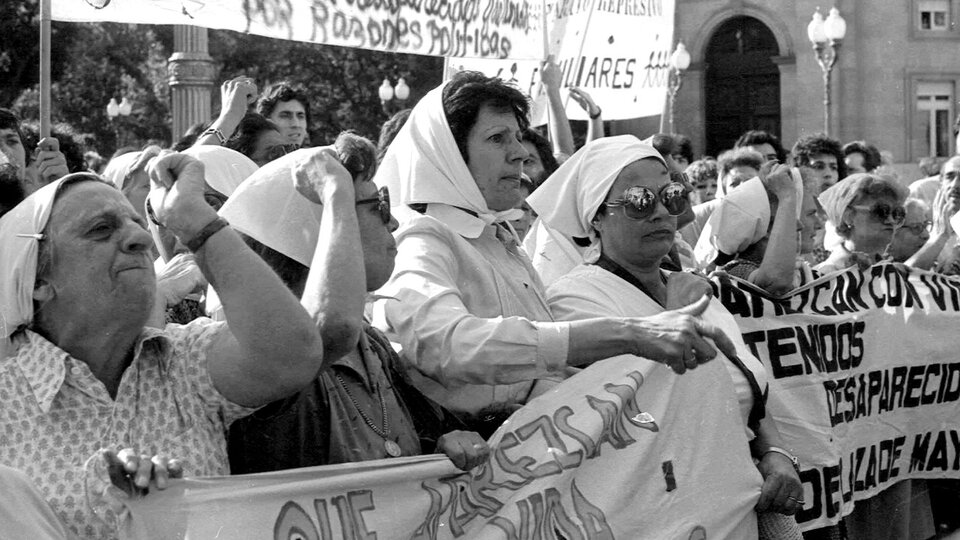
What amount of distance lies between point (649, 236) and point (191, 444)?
1.75 meters

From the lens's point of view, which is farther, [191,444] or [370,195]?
[370,195]

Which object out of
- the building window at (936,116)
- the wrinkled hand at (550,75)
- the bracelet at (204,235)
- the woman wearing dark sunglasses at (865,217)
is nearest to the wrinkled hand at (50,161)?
the wrinkled hand at (550,75)

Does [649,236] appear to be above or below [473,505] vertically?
above

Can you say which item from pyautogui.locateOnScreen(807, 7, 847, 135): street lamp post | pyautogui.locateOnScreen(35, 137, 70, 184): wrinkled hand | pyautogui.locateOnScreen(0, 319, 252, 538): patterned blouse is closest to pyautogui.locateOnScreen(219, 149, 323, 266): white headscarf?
pyautogui.locateOnScreen(0, 319, 252, 538): patterned blouse

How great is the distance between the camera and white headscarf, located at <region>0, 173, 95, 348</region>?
304 cm

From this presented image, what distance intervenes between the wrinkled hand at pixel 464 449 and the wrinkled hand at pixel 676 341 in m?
0.44

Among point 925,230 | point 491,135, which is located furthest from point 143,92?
point 491,135

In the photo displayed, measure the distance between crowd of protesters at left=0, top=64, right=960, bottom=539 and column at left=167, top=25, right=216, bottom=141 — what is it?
8.57 m

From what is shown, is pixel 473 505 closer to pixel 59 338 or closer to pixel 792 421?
pixel 59 338

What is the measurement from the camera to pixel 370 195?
350cm

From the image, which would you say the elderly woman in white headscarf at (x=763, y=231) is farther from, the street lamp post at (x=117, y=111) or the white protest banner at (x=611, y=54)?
the street lamp post at (x=117, y=111)

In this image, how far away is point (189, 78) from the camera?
44.7 feet

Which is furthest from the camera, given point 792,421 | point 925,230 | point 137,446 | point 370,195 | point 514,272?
point 925,230

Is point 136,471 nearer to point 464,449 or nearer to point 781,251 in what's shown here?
point 464,449
